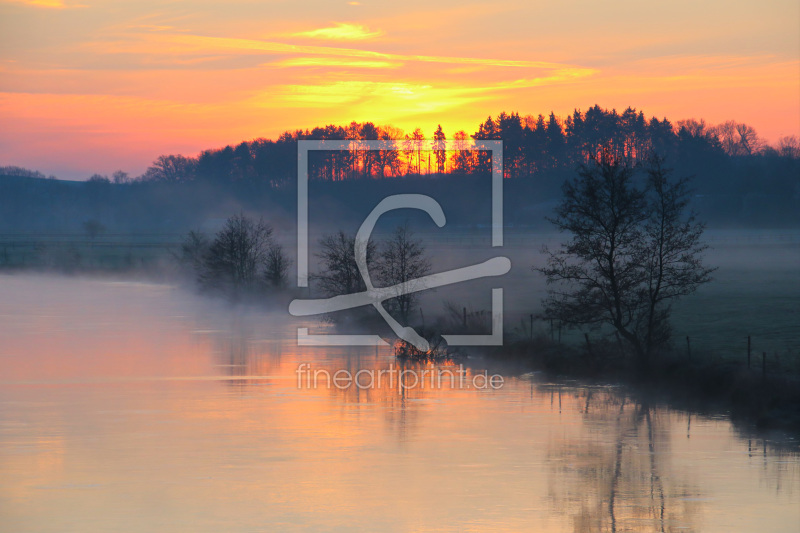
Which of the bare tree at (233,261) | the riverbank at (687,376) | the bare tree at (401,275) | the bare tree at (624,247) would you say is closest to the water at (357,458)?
the riverbank at (687,376)

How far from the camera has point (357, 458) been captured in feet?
96.2

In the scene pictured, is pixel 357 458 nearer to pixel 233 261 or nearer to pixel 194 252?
pixel 233 261

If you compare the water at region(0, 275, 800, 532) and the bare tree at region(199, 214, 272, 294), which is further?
the bare tree at region(199, 214, 272, 294)

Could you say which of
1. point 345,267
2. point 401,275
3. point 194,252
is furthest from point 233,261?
point 401,275

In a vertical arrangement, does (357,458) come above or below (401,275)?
below

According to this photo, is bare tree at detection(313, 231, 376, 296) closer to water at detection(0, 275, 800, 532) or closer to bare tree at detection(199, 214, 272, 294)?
water at detection(0, 275, 800, 532)

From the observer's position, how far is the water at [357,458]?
2356cm

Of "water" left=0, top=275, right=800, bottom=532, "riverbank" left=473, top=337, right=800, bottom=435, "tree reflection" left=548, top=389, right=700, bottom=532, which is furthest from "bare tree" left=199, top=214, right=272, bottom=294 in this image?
"tree reflection" left=548, top=389, right=700, bottom=532

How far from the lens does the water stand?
2356 cm

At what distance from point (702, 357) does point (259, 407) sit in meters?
17.3

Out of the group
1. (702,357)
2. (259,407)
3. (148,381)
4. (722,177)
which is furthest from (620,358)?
(722,177)

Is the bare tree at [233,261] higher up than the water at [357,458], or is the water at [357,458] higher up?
the bare tree at [233,261]

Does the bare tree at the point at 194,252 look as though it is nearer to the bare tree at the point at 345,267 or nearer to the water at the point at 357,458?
the bare tree at the point at 345,267

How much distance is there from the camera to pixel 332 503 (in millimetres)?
24422
